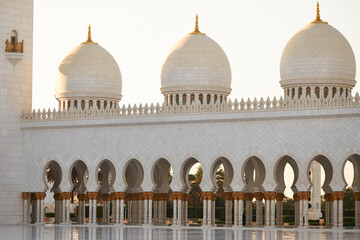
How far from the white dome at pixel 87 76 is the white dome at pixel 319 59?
8327 mm

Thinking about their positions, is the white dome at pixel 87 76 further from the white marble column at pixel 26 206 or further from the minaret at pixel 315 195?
the minaret at pixel 315 195

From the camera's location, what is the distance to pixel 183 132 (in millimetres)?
33562

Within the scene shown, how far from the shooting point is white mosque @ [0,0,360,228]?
31.5 m

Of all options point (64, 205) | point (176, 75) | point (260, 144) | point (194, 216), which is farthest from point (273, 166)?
point (194, 216)

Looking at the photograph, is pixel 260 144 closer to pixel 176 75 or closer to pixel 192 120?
pixel 192 120

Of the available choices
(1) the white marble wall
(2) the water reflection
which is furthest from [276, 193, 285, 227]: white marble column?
(2) the water reflection

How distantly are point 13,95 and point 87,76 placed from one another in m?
3.94

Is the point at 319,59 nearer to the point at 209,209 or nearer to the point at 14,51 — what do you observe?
the point at 209,209

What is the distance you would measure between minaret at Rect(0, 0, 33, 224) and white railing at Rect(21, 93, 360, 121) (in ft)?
2.67

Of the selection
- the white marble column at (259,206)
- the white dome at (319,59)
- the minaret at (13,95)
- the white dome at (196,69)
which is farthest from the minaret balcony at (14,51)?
the white marble column at (259,206)

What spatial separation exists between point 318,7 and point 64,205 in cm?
1356

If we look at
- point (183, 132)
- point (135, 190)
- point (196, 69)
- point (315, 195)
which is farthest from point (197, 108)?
point (315, 195)

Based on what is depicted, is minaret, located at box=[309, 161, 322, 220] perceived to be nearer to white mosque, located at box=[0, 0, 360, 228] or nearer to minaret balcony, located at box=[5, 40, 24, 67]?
white mosque, located at box=[0, 0, 360, 228]

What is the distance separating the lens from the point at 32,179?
35688mm
